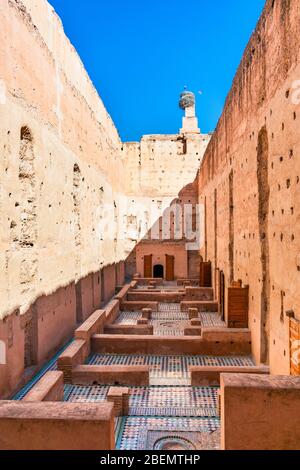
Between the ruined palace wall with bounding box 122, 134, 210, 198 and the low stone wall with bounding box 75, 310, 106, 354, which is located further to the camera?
the ruined palace wall with bounding box 122, 134, 210, 198

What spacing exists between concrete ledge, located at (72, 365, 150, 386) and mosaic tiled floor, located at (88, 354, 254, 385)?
0.46 meters

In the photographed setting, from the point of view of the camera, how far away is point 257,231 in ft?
24.6

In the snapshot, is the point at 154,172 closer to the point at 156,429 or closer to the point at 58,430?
the point at 156,429

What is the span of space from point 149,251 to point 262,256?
1450 cm

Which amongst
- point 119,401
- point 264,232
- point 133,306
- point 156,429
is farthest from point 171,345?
point 133,306

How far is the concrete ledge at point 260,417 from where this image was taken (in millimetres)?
3744

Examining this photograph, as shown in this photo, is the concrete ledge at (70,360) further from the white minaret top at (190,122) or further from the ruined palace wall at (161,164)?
the white minaret top at (190,122)

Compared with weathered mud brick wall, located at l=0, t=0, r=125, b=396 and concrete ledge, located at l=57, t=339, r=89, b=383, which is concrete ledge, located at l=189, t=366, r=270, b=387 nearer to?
concrete ledge, located at l=57, t=339, r=89, b=383

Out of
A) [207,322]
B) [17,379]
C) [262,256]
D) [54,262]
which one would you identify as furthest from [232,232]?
[17,379]

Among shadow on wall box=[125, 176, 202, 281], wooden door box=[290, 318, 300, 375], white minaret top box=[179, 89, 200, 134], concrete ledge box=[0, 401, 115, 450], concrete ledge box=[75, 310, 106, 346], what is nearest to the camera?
concrete ledge box=[0, 401, 115, 450]

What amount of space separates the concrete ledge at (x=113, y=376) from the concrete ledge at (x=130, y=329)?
2.43 meters

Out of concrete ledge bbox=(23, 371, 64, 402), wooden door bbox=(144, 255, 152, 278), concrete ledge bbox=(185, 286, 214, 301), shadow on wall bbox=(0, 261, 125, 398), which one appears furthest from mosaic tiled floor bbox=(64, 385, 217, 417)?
wooden door bbox=(144, 255, 152, 278)

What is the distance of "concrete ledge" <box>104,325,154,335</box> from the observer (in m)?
9.30
